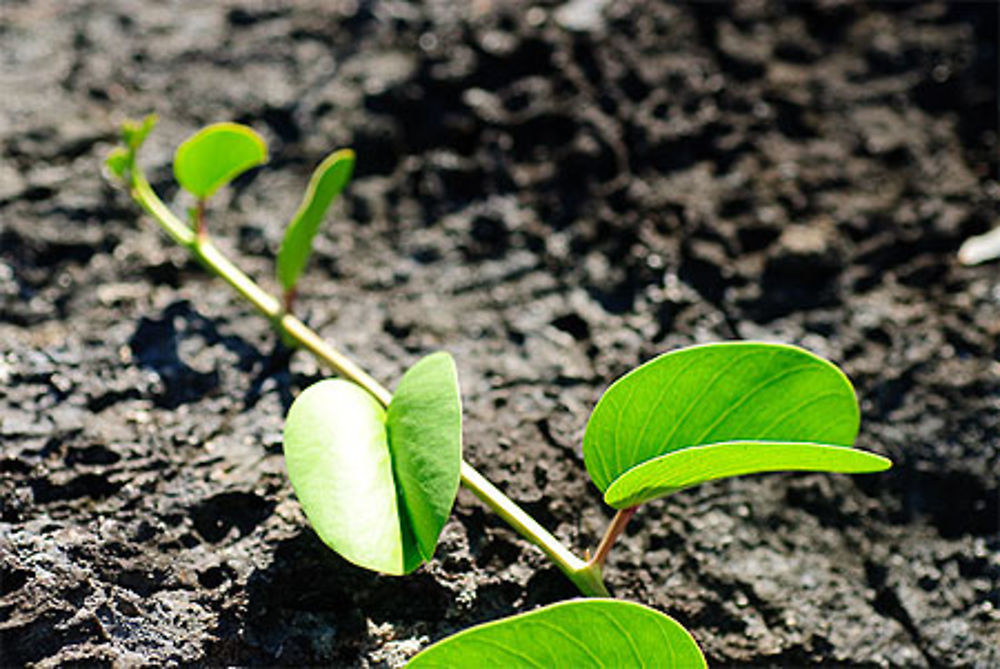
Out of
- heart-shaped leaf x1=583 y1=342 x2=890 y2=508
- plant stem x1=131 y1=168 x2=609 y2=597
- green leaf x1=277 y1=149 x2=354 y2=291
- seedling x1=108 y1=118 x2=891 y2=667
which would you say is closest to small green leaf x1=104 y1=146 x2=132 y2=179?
plant stem x1=131 y1=168 x2=609 y2=597

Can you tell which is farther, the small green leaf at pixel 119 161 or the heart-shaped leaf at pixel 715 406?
the small green leaf at pixel 119 161

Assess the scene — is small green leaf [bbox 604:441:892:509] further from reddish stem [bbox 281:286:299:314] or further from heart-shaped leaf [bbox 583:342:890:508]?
reddish stem [bbox 281:286:299:314]

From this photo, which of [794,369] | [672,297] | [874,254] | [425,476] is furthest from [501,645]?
[874,254]

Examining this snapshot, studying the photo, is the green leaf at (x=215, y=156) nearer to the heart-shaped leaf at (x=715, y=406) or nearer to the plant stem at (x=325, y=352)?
the plant stem at (x=325, y=352)

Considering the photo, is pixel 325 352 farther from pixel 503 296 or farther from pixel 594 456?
pixel 594 456

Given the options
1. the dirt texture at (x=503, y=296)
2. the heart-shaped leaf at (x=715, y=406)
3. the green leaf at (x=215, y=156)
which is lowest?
the dirt texture at (x=503, y=296)

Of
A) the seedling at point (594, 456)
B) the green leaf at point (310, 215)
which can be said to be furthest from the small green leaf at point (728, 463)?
the green leaf at point (310, 215)
